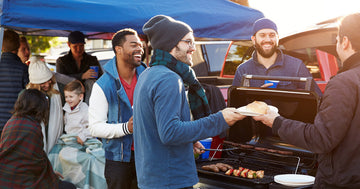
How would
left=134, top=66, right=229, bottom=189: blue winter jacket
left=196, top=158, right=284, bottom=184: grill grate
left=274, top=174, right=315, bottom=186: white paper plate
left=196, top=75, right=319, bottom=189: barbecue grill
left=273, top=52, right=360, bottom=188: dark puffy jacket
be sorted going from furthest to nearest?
left=196, top=75, right=319, bottom=189: barbecue grill → left=196, top=158, right=284, bottom=184: grill grate → left=274, top=174, right=315, bottom=186: white paper plate → left=134, top=66, right=229, bottom=189: blue winter jacket → left=273, top=52, right=360, bottom=188: dark puffy jacket

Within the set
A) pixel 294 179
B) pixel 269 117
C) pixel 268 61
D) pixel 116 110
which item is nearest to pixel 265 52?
pixel 268 61

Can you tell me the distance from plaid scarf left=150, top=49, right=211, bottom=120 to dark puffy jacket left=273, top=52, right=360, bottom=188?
775mm

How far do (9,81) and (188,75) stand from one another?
2962 millimetres

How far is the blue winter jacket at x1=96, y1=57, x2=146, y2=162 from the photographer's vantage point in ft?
11.6

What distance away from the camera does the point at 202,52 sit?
9703 millimetres

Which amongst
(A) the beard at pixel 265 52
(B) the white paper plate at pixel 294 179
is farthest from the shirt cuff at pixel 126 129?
(A) the beard at pixel 265 52

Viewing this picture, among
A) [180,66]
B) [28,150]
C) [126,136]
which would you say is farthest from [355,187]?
[28,150]

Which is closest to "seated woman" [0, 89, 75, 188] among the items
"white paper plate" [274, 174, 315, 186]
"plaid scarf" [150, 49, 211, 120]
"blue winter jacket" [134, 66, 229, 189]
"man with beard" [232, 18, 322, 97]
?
"plaid scarf" [150, 49, 211, 120]

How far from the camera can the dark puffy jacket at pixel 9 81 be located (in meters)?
4.75

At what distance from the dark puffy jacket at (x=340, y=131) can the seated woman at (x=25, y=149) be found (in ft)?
8.44

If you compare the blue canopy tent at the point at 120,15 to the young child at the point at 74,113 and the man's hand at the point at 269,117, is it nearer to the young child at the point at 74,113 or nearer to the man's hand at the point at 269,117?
the young child at the point at 74,113

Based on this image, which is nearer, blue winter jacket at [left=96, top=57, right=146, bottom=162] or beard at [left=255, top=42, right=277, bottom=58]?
blue winter jacket at [left=96, top=57, right=146, bottom=162]

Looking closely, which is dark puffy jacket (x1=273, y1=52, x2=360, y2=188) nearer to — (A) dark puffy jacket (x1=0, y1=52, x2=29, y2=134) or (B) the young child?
(B) the young child

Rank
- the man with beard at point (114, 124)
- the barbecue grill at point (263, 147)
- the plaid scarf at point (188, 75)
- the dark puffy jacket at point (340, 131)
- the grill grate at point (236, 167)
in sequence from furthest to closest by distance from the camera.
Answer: the man with beard at point (114, 124) → the barbecue grill at point (263, 147) → the grill grate at point (236, 167) → the plaid scarf at point (188, 75) → the dark puffy jacket at point (340, 131)
